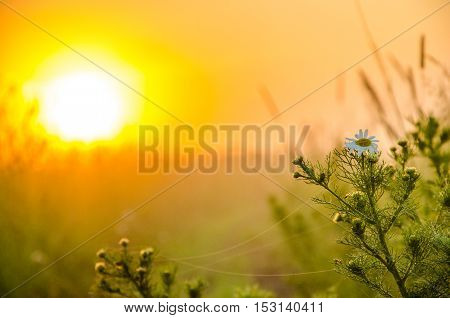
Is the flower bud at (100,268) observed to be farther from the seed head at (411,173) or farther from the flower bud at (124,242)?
the seed head at (411,173)

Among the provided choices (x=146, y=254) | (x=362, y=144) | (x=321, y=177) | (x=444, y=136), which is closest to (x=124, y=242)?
(x=146, y=254)

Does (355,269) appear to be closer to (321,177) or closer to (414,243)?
(414,243)

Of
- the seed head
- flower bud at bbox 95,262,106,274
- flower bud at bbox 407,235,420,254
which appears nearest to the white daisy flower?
the seed head

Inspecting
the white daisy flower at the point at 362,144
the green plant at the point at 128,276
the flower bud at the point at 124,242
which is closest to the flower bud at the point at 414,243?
the white daisy flower at the point at 362,144
